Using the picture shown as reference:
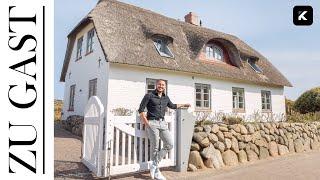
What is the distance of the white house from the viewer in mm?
15219

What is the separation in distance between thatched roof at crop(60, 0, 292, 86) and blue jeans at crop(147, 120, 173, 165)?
7.97 meters

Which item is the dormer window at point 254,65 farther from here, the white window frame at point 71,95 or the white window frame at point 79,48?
the white window frame at point 71,95

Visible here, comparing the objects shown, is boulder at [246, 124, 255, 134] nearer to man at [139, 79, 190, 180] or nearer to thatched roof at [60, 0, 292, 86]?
man at [139, 79, 190, 180]

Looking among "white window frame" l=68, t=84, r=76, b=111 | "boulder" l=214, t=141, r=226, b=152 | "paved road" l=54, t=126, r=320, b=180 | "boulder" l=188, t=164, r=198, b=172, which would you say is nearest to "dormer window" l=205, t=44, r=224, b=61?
"white window frame" l=68, t=84, r=76, b=111

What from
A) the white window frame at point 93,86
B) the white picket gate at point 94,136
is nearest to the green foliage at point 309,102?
the white window frame at point 93,86

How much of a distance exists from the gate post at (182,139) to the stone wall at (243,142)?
345 millimetres

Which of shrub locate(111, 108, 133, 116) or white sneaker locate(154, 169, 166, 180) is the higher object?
shrub locate(111, 108, 133, 116)

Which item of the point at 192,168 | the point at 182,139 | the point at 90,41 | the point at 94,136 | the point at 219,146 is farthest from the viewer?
the point at 90,41

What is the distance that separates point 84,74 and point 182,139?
11.4 meters

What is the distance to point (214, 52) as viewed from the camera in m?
21.0

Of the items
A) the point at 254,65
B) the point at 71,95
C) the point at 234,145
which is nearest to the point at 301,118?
the point at 254,65

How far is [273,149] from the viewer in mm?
11102

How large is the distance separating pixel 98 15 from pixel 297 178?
40.0 ft

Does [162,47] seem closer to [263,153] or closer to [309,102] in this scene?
[263,153]
